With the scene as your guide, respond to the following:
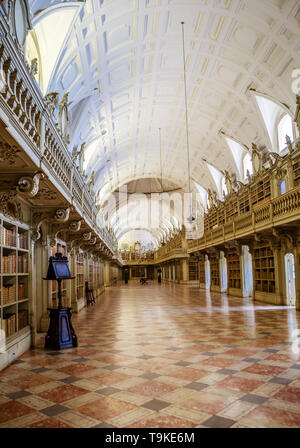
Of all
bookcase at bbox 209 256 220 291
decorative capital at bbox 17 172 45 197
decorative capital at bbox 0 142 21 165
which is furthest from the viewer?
bookcase at bbox 209 256 220 291

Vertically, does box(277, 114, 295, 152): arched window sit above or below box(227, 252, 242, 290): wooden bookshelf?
above

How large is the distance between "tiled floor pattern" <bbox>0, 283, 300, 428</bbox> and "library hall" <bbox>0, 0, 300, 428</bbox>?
32 millimetres

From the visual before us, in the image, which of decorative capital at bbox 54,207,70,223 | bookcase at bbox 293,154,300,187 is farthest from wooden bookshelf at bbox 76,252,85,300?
bookcase at bbox 293,154,300,187

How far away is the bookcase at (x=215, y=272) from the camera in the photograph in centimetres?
2308

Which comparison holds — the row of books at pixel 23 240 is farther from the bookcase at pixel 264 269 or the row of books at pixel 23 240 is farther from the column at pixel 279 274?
the bookcase at pixel 264 269

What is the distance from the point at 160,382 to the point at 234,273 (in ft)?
53.0

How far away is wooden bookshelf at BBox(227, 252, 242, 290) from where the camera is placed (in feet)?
63.5

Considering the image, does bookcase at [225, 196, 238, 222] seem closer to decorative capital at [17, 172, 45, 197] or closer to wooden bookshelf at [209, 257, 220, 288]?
wooden bookshelf at [209, 257, 220, 288]

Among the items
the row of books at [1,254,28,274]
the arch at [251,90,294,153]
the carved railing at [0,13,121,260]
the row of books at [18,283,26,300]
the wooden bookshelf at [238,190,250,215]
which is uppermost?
the arch at [251,90,294,153]

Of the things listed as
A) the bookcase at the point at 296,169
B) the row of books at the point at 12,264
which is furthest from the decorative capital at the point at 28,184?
the bookcase at the point at 296,169

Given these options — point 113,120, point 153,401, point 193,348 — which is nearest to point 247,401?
point 153,401

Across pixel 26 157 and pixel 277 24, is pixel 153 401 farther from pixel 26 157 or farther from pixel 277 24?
pixel 277 24

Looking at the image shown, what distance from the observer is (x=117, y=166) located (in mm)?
24922

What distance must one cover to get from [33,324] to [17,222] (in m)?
2.30
